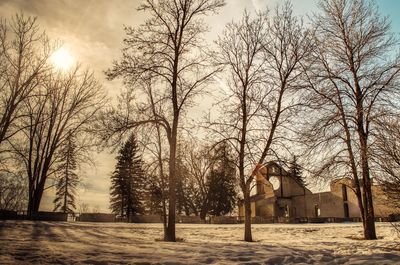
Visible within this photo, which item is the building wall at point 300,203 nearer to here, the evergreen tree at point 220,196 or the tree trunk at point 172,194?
the evergreen tree at point 220,196

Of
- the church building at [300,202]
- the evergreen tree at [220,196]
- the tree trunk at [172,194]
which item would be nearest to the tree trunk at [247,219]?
the tree trunk at [172,194]

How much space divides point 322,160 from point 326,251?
599cm

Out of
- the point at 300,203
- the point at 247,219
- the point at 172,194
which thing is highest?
the point at 300,203

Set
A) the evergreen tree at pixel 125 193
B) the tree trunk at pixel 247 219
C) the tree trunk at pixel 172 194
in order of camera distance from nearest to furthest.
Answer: the tree trunk at pixel 172 194, the tree trunk at pixel 247 219, the evergreen tree at pixel 125 193

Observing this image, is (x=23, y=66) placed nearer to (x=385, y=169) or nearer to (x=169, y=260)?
(x=169, y=260)

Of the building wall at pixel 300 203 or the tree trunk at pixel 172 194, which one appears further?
the building wall at pixel 300 203

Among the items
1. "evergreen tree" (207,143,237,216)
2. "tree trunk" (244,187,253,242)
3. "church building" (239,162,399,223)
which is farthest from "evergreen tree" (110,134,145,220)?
"tree trunk" (244,187,253,242)

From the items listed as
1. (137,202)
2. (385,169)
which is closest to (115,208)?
(137,202)

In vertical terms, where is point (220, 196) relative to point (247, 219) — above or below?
above

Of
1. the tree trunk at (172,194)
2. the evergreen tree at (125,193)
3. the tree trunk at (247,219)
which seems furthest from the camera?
the evergreen tree at (125,193)

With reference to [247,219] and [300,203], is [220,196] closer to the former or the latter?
[300,203]

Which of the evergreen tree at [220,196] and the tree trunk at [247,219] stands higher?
the evergreen tree at [220,196]

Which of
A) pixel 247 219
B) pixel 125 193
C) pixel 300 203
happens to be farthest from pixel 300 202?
pixel 247 219

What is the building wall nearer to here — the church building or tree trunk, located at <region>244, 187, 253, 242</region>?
the church building
